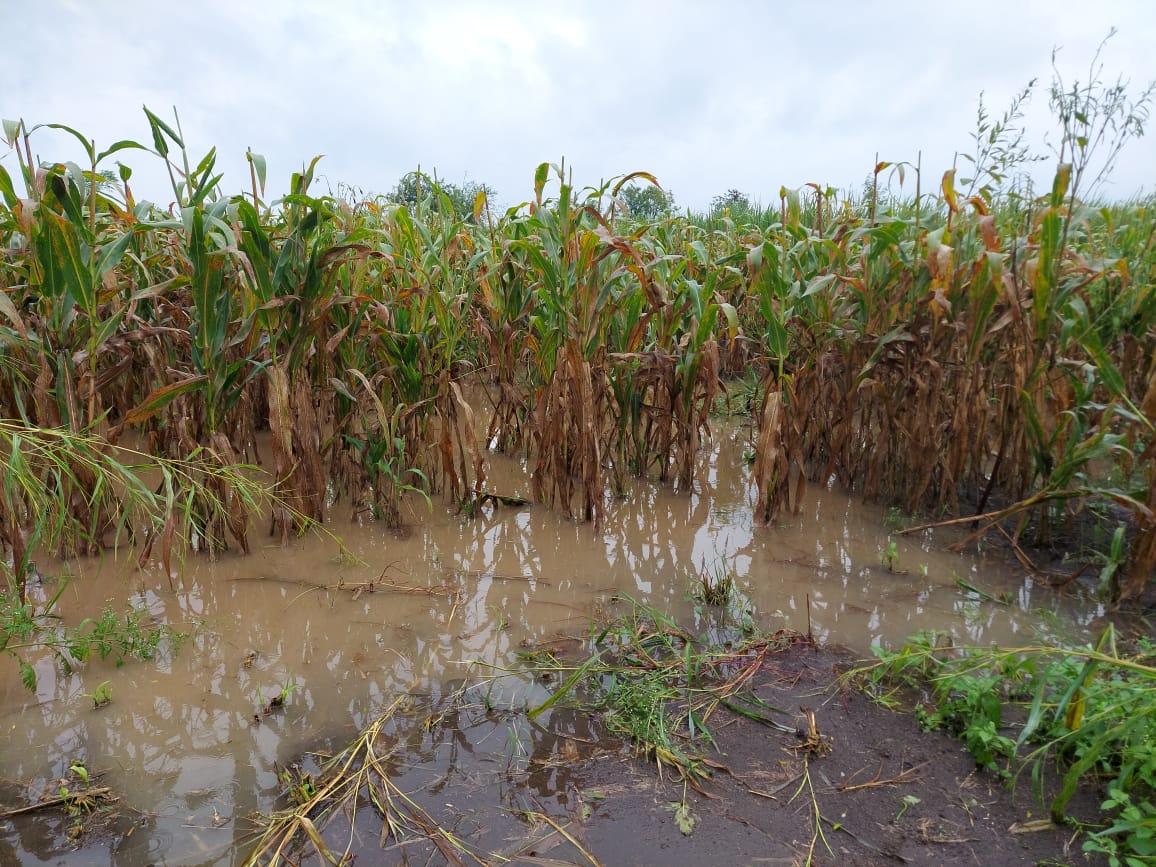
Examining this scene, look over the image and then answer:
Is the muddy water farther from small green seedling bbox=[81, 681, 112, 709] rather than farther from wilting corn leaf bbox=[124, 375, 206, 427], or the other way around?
wilting corn leaf bbox=[124, 375, 206, 427]

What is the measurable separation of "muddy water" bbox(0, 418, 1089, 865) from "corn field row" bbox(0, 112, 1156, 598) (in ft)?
0.56

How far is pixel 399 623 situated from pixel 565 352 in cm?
→ 128

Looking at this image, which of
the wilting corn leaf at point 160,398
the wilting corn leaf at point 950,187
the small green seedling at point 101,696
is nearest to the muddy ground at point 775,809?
the small green seedling at point 101,696

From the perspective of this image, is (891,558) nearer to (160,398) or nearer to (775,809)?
(775,809)

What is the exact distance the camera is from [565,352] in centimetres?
303

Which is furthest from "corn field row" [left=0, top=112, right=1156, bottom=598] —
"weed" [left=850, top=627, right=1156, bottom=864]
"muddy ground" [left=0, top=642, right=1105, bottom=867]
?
"muddy ground" [left=0, top=642, right=1105, bottom=867]

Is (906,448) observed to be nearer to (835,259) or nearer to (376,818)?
(835,259)

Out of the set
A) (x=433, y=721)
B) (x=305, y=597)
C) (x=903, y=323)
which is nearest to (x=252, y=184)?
(x=305, y=597)

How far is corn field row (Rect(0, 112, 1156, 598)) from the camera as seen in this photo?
8.25 feet

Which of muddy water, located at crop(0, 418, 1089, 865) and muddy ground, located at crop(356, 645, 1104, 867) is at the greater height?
muddy water, located at crop(0, 418, 1089, 865)

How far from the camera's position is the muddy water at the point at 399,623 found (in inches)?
67.2

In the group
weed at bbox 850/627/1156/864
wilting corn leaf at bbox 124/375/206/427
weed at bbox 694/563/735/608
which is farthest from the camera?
weed at bbox 694/563/735/608

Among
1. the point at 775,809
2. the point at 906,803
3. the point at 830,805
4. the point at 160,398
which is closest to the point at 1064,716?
the point at 906,803

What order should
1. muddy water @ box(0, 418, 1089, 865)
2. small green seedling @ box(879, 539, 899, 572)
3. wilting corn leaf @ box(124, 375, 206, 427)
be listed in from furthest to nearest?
1. small green seedling @ box(879, 539, 899, 572)
2. wilting corn leaf @ box(124, 375, 206, 427)
3. muddy water @ box(0, 418, 1089, 865)
